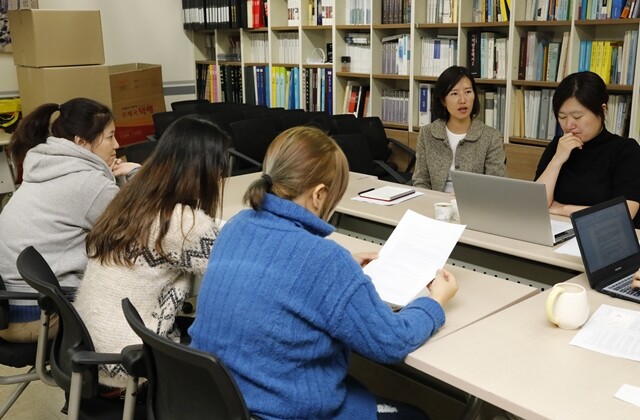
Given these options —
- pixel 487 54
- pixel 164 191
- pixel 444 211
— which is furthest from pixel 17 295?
pixel 487 54

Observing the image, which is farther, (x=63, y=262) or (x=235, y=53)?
(x=235, y=53)

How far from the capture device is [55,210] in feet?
7.07

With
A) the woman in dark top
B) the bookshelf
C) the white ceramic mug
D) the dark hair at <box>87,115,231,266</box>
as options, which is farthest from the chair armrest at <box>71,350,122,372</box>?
the bookshelf

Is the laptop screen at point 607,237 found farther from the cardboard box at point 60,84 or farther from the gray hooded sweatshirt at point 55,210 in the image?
the cardboard box at point 60,84

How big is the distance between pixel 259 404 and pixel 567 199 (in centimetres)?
183

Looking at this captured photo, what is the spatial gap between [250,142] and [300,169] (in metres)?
3.39

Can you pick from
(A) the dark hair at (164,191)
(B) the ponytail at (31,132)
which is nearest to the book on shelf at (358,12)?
(B) the ponytail at (31,132)

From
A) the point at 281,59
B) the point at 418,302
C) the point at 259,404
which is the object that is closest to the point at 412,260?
the point at 418,302

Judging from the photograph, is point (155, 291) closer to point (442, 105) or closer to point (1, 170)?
point (442, 105)

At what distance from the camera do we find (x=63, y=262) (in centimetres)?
219

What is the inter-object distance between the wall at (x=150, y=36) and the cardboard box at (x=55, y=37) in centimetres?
103

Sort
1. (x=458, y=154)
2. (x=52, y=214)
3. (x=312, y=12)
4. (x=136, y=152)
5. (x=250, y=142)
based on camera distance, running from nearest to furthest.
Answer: (x=52, y=214)
(x=458, y=154)
(x=136, y=152)
(x=250, y=142)
(x=312, y=12)

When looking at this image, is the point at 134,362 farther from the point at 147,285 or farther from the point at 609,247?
the point at 609,247

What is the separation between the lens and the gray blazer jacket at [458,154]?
10.5 feet
